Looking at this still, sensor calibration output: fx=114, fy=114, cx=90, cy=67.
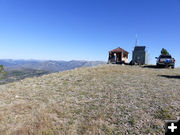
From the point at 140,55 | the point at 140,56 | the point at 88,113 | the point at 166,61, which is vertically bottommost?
the point at 88,113

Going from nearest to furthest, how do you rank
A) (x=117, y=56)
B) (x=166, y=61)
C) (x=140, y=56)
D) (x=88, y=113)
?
(x=88, y=113) → (x=166, y=61) → (x=140, y=56) → (x=117, y=56)

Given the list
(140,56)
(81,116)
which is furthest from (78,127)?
(140,56)

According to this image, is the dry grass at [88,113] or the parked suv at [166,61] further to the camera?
the parked suv at [166,61]

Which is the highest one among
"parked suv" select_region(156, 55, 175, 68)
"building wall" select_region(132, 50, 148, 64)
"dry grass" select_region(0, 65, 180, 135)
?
"building wall" select_region(132, 50, 148, 64)

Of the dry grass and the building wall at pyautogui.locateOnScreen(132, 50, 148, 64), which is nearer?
the dry grass

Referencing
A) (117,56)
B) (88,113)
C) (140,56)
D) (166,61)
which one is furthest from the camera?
(117,56)

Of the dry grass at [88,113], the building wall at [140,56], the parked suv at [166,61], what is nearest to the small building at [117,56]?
the building wall at [140,56]

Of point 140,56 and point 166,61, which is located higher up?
point 140,56

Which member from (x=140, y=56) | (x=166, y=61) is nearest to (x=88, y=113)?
(x=166, y=61)

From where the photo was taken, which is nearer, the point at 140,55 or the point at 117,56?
the point at 140,55

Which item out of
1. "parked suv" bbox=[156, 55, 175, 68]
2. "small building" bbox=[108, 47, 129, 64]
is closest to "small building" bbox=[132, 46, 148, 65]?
"small building" bbox=[108, 47, 129, 64]

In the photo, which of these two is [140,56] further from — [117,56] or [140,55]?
[117,56]

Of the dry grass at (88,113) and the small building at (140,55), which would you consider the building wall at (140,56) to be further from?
the dry grass at (88,113)

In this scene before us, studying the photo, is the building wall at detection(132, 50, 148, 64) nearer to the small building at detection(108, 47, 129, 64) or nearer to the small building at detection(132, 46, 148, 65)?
→ the small building at detection(132, 46, 148, 65)
